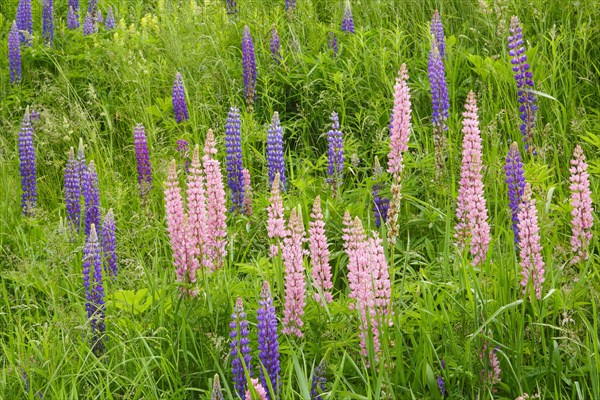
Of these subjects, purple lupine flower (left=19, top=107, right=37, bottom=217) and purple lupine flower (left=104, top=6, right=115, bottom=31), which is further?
purple lupine flower (left=104, top=6, right=115, bottom=31)

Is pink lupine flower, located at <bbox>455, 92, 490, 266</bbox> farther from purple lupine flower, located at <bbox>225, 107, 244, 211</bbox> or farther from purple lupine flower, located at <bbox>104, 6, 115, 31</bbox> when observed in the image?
purple lupine flower, located at <bbox>104, 6, 115, 31</bbox>

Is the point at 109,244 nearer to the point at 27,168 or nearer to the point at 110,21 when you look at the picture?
the point at 27,168

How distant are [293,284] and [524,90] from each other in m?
1.98

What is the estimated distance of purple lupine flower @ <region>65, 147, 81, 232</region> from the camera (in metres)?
4.75

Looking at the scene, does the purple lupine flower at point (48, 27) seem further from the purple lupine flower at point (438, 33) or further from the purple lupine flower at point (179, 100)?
the purple lupine flower at point (438, 33)

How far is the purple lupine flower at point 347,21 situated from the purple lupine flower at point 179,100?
48.4 inches

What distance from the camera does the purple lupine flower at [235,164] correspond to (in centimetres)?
464

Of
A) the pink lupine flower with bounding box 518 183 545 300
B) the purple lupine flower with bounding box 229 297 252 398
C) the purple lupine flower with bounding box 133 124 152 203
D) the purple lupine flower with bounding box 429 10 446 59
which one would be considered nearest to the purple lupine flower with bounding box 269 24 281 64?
the purple lupine flower with bounding box 429 10 446 59

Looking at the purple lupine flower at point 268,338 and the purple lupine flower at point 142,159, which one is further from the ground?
the purple lupine flower at point 142,159

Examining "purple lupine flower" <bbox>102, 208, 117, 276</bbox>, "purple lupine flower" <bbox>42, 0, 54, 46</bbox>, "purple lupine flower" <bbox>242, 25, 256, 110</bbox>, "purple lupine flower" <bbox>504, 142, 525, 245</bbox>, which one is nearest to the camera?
"purple lupine flower" <bbox>504, 142, 525, 245</bbox>

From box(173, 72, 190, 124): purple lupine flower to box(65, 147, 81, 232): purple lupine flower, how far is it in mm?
924

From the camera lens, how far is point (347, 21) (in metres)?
6.04

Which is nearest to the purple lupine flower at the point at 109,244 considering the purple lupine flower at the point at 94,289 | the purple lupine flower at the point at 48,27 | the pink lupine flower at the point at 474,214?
the purple lupine flower at the point at 94,289

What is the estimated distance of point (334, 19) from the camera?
20.6 feet
